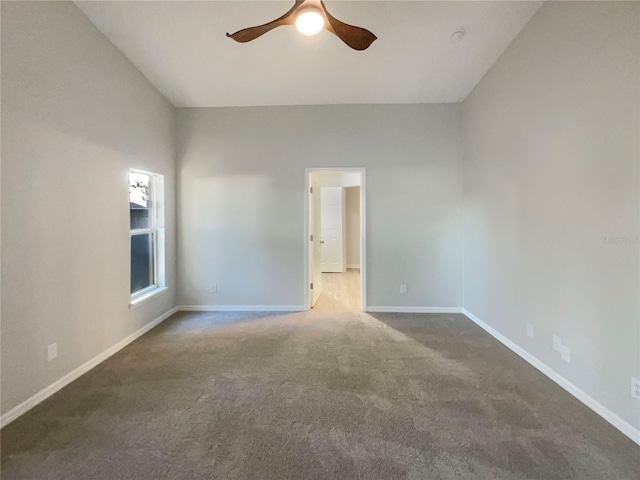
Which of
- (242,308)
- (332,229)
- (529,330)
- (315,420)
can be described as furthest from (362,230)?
(332,229)

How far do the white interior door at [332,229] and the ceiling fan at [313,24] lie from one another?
588 cm

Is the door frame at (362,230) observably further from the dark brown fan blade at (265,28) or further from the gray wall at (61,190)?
the dark brown fan blade at (265,28)

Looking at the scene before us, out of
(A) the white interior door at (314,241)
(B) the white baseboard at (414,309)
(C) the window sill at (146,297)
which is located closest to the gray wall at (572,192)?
(B) the white baseboard at (414,309)

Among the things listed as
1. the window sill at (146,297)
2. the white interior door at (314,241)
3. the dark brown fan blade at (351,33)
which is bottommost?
the window sill at (146,297)

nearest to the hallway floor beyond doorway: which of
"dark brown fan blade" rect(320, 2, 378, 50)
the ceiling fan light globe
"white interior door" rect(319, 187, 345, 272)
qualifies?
"white interior door" rect(319, 187, 345, 272)

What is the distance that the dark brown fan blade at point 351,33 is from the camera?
5.71 feet

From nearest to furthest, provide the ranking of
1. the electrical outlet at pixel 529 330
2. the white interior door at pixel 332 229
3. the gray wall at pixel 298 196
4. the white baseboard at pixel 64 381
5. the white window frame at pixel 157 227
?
1. the white baseboard at pixel 64 381
2. the electrical outlet at pixel 529 330
3. the white window frame at pixel 157 227
4. the gray wall at pixel 298 196
5. the white interior door at pixel 332 229

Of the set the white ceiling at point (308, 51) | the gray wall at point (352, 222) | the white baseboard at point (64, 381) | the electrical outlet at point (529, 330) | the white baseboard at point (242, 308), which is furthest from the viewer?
the gray wall at point (352, 222)

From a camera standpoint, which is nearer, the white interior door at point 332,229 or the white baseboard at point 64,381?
the white baseboard at point 64,381

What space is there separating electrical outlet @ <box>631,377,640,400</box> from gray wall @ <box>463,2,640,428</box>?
0.14 feet

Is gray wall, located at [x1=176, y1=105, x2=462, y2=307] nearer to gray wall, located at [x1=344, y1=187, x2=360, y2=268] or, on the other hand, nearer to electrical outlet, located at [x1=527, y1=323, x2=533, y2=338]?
electrical outlet, located at [x1=527, y1=323, x2=533, y2=338]

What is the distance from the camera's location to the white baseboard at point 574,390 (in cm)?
168

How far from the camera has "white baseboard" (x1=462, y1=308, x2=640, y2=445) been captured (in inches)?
66.1

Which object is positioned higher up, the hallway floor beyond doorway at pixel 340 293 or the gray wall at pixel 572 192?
the gray wall at pixel 572 192
